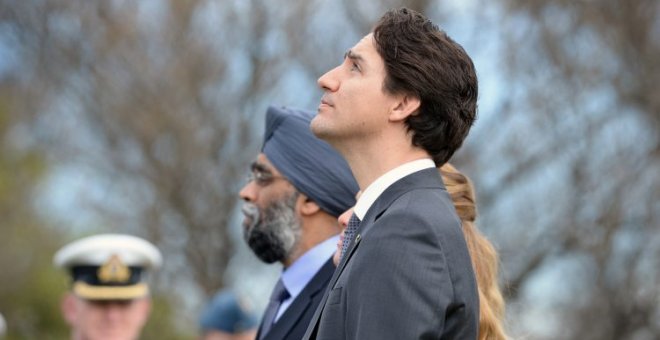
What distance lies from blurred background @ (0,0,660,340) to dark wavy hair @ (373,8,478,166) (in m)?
8.75

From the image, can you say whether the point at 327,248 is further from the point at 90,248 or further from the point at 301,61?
the point at 301,61

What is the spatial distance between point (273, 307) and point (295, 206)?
A: 0.42 m

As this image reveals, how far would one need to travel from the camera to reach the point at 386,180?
3.52 m

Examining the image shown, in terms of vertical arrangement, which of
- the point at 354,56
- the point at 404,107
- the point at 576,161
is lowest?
the point at 576,161

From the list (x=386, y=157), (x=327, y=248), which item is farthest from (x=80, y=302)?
(x=386, y=157)

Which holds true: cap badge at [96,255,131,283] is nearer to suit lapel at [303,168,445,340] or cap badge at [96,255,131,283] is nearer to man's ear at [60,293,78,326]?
man's ear at [60,293,78,326]

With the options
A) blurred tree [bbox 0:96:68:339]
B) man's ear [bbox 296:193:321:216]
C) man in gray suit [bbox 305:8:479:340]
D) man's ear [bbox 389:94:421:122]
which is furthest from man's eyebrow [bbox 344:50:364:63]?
blurred tree [bbox 0:96:68:339]

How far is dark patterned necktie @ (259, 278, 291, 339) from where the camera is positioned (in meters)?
5.10

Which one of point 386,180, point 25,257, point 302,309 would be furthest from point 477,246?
point 25,257

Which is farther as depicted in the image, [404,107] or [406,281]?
[404,107]

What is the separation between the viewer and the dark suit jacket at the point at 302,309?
489 centimetres

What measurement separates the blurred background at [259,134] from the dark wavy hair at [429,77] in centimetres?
875

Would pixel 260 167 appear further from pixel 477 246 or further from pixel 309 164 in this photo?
pixel 477 246

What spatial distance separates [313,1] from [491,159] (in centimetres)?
238
